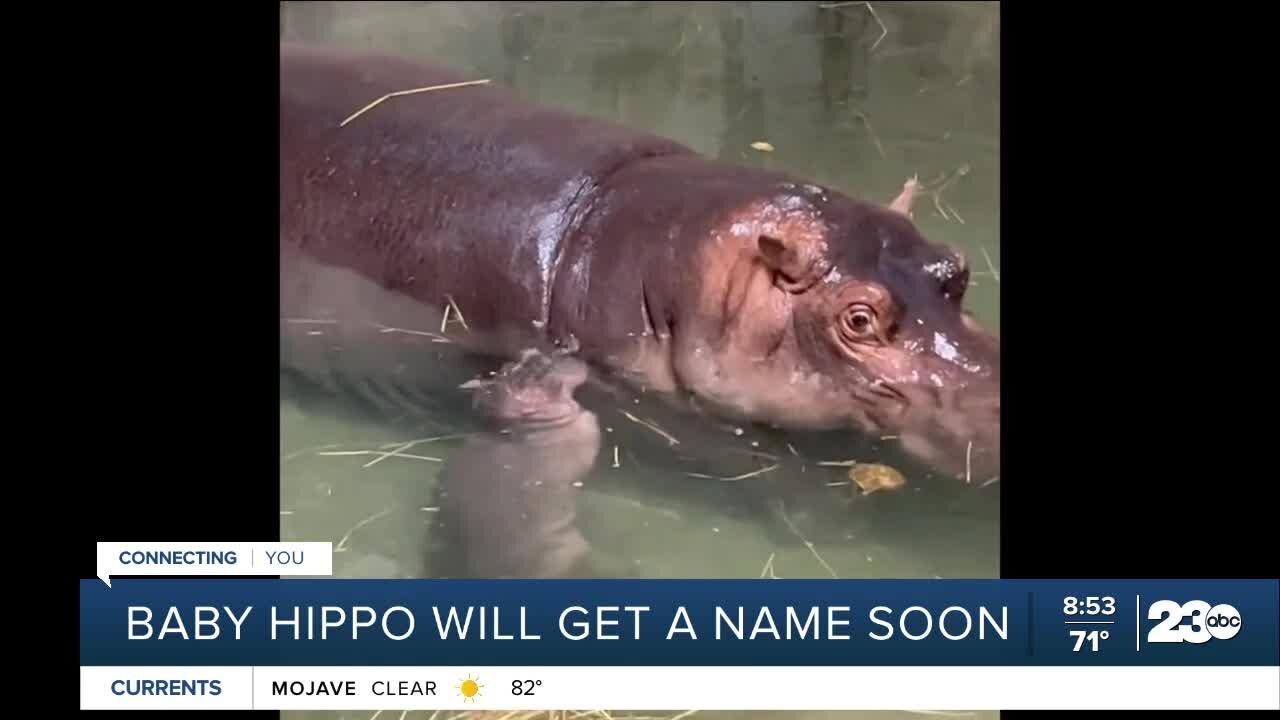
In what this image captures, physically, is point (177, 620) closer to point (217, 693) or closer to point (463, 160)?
point (217, 693)

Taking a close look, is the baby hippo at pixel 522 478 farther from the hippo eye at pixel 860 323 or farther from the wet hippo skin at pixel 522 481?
the hippo eye at pixel 860 323

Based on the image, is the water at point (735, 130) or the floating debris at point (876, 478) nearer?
the water at point (735, 130)

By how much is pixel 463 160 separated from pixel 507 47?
401cm

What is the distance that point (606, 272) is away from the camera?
4797mm

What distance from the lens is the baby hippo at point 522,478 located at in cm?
406

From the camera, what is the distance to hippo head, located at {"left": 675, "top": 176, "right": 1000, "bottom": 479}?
13.7 feet

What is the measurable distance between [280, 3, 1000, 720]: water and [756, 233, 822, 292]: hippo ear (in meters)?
0.63

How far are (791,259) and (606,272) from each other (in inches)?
30.9

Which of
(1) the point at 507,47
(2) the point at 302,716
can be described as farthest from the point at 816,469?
(1) the point at 507,47

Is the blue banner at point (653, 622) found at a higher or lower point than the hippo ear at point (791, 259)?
lower

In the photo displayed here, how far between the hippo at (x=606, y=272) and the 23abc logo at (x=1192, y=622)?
46.2 inches

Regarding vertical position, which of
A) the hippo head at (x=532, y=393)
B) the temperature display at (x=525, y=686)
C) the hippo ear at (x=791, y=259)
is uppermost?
the hippo ear at (x=791, y=259)

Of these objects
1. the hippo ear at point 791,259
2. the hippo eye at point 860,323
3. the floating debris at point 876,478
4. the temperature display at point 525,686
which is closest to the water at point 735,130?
the floating debris at point 876,478

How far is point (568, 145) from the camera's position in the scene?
520cm
